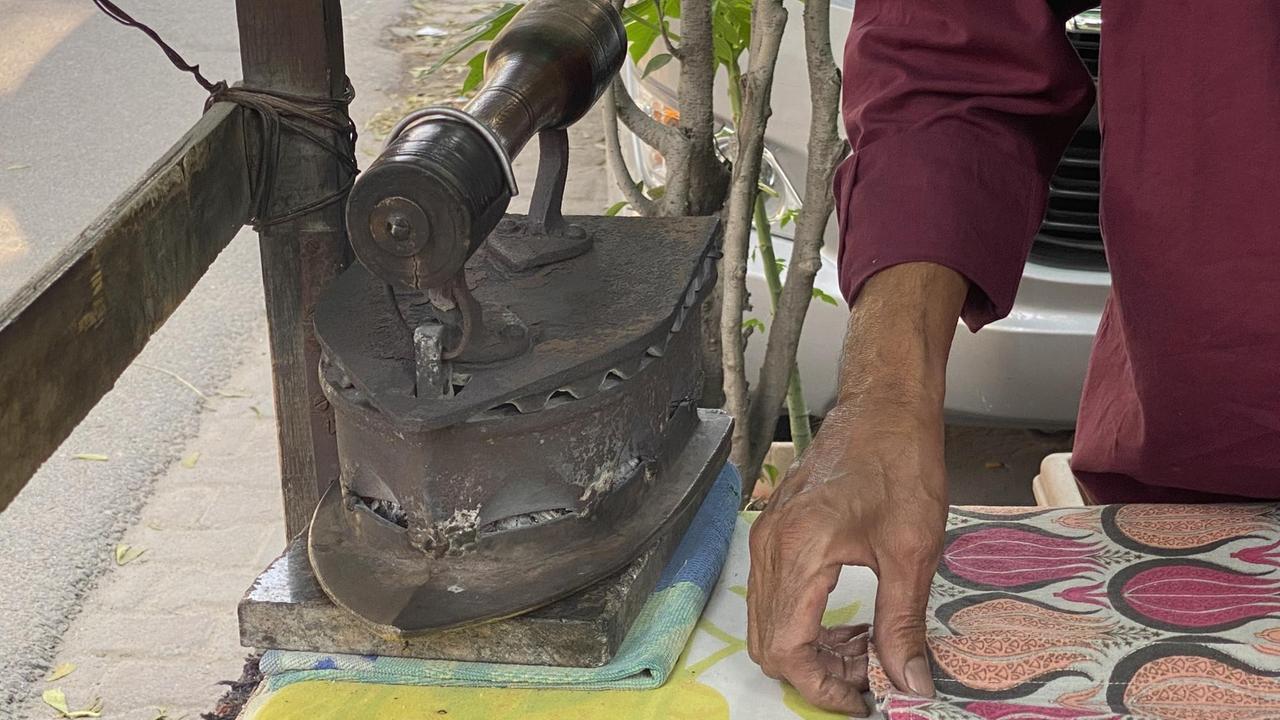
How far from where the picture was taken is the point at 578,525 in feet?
3.58

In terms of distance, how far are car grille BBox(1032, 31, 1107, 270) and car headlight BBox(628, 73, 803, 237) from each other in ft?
1.60

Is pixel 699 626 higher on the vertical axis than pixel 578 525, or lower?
lower

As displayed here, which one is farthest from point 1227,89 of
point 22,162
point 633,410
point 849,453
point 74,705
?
point 22,162

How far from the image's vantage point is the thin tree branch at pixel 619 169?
1981mm

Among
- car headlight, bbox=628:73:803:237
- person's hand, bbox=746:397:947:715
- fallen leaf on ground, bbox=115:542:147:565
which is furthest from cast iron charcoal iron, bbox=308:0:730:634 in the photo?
fallen leaf on ground, bbox=115:542:147:565

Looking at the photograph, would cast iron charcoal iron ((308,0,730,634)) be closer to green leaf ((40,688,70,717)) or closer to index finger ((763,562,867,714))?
index finger ((763,562,867,714))

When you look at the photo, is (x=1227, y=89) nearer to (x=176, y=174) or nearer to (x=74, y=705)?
(x=176, y=174)

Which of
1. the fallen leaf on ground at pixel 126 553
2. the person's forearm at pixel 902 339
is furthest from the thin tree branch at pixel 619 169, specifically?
the fallen leaf on ground at pixel 126 553

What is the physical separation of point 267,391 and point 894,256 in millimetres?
2971

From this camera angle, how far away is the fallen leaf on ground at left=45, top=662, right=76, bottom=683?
2.69m

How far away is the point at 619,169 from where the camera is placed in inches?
81.1

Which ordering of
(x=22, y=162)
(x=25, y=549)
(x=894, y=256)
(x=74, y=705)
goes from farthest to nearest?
(x=22, y=162), (x=25, y=549), (x=74, y=705), (x=894, y=256)

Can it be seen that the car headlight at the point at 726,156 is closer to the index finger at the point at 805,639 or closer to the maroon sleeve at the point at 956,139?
the maroon sleeve at the point at 956,139

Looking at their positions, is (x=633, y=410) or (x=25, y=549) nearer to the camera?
(x=633, y=410)
